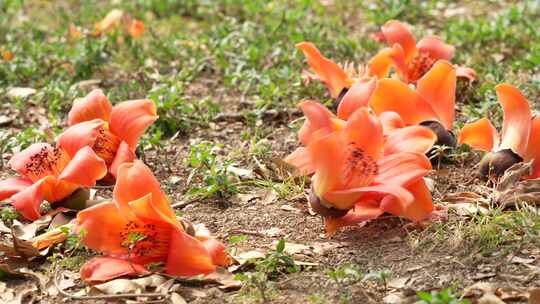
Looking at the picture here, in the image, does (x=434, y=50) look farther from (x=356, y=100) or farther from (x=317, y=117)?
(x=317, y=117)

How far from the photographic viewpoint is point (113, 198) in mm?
2770

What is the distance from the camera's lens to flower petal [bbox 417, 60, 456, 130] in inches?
126

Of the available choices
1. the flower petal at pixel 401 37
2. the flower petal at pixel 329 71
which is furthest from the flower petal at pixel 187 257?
the flower petal at pixel 401 37

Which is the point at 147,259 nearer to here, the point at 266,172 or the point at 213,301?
the point at 213,301

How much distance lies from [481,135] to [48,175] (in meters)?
1.37

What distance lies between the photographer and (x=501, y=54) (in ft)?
15.7

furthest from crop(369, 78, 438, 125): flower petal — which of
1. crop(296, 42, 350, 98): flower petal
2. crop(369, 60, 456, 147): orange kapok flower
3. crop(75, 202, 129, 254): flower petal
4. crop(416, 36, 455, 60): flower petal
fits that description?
crop(75, 202, 129, 254): flower petal

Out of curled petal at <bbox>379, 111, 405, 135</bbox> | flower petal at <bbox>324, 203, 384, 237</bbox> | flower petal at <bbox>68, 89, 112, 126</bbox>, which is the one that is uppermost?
curled petal at <bbox>379, 111, 405, 135</bbox>

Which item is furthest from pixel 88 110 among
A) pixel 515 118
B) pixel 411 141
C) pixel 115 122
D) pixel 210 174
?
pixel 515 118

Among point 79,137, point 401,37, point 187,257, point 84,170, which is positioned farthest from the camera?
point 401,37

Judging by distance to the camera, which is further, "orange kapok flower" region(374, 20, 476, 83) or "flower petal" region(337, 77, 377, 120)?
"orange kapok flower" region(374, 20, 476, 83)

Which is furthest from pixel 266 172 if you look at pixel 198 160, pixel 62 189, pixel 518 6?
pixel 518 6

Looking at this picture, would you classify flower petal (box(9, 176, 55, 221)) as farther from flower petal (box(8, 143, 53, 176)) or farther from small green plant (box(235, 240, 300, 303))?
small green plant (box(235, 240, 300, 303))

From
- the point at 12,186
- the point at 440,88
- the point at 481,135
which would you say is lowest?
the point at 12,186
